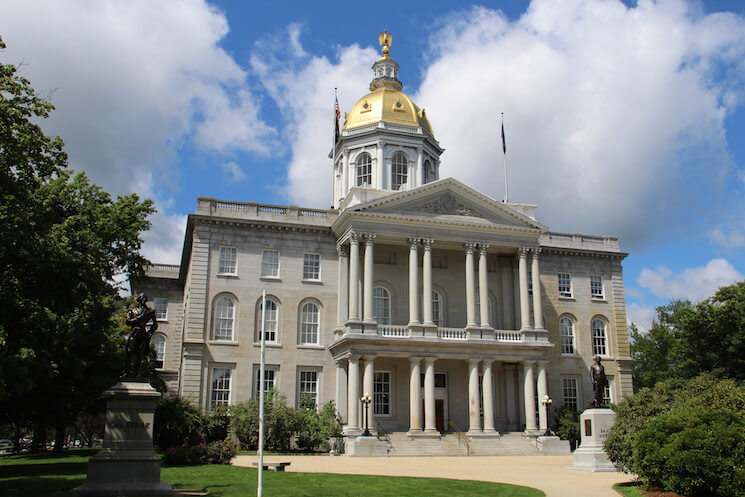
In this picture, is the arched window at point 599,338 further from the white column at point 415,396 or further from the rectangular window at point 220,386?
the rectangular window at point 220,386

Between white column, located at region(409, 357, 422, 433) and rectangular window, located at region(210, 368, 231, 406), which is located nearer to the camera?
white column, located at region(409, 357, 422, 433)

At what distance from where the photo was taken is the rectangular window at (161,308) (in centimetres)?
5262

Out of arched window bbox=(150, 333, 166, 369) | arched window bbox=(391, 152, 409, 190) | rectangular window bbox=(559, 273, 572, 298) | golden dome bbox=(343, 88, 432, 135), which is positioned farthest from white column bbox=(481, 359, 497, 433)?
arched window bbox=(150, 333, 166, 369)

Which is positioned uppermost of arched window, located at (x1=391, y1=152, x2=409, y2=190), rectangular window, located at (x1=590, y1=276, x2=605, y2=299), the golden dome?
the golden dome

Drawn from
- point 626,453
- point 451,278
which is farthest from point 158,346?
point 626,453

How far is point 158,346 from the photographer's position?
172 ft

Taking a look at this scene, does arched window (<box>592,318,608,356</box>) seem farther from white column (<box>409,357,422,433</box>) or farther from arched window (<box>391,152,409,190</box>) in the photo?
arched window (<box>391,152,409,190</box>)

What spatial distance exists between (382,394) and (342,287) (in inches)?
284

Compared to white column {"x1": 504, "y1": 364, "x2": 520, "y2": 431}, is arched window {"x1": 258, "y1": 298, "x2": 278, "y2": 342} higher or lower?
higher

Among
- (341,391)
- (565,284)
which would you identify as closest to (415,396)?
(341,391)

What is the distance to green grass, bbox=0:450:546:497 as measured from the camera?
1806cm

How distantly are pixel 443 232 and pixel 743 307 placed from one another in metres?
19.1

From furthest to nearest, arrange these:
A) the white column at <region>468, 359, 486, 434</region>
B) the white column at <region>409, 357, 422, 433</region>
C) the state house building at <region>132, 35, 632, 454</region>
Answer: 1. the state house building at <region>132, 35, 632, 454</region>
2. the white column at <region>468, 359, 486, 434</region>
3. the white column at <region>409, 357, 422, 433</region>

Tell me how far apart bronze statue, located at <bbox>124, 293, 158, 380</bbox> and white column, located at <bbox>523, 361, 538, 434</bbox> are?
27.7 m
